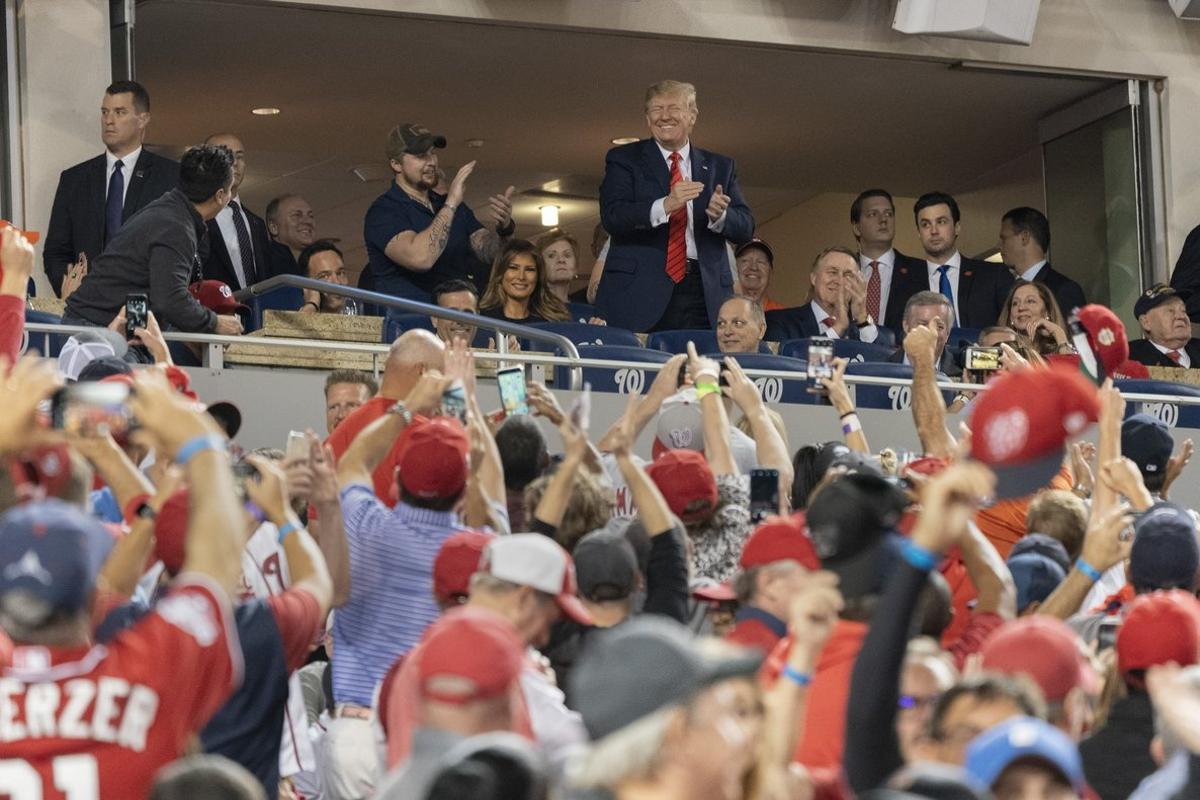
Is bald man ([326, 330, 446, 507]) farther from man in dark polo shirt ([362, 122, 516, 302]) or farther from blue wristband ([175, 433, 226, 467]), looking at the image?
man in dark polo shirt ([362, 122, 516, 302])

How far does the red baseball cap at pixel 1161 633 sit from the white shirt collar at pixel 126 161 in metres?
7.20

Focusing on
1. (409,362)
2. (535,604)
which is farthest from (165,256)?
(535,604)

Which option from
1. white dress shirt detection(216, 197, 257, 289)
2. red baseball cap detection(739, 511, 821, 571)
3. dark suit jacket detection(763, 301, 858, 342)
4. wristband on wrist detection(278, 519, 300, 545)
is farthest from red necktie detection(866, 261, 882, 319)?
wristband on wrist detection(278, 519, 300, 545)

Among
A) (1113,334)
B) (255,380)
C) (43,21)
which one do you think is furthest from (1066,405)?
(43,21)

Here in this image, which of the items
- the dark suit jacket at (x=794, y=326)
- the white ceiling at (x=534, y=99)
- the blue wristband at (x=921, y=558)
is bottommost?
the blue wristband at (x=921, y=558)

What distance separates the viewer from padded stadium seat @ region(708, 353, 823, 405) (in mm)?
10039

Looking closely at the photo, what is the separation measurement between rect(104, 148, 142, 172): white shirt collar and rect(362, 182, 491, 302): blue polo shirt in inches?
46.9


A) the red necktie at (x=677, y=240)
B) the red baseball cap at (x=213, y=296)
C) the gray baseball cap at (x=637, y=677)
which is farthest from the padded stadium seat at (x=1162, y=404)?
the gray baseball cap at (x=637, y=677)

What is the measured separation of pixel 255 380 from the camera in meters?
9.25

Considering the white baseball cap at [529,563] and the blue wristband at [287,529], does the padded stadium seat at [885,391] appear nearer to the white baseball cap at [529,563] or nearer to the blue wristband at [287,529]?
the white baseball cap at [529,563]

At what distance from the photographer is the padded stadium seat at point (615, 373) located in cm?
991

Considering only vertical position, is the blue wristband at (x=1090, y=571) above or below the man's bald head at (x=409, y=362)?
below

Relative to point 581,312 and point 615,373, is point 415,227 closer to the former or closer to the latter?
point 581,312

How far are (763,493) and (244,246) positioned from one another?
5.28 m
